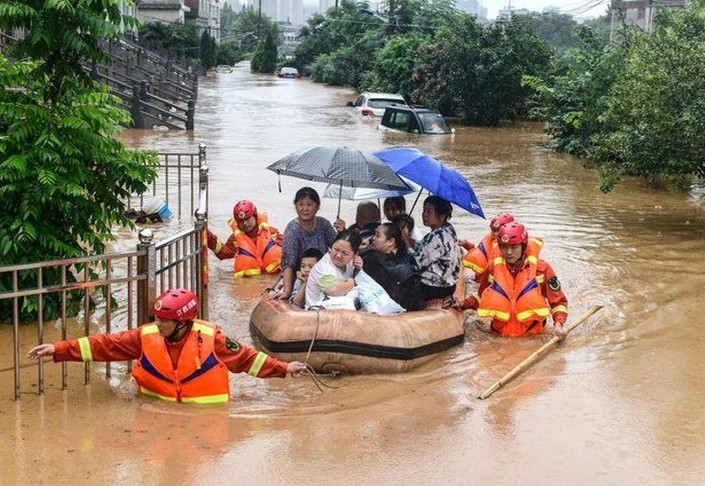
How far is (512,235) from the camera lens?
8484mm

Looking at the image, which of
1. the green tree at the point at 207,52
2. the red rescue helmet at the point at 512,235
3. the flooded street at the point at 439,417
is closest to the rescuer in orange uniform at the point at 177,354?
the flooded street at the point at 439,417

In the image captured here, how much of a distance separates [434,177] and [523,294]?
1346 millimetres

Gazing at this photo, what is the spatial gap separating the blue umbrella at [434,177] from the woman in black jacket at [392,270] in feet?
1.63

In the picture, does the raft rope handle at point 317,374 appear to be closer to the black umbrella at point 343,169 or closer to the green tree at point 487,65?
the black umbrella at point 343,169

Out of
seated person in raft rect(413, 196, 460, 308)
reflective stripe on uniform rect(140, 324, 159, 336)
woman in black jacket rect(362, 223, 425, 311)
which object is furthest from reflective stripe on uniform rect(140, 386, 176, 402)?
seated person in raft rect(413, 196, 460, 308)

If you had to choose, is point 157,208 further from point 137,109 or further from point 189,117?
point 137,109

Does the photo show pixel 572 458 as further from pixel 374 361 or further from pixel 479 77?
pixel 479 77

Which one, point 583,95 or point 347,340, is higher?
point 583,95

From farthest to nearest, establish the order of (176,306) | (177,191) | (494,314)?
(177,191), (494,314), (176,306)

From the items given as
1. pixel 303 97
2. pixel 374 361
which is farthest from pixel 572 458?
pixel 303 97

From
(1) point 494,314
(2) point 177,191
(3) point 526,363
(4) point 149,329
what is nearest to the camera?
(4) point 149,329

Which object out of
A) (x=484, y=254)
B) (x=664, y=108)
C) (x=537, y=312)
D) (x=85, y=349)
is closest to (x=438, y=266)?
(x=484, y=254)

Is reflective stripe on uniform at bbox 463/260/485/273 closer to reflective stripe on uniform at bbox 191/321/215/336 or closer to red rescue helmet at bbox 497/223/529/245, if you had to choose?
red rescue helmet at bbox 497/223/529/245

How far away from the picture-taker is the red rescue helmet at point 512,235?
8484mm
